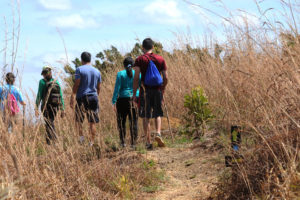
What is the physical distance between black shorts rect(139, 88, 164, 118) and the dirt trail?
0.56 m

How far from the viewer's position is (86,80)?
21.2 feet

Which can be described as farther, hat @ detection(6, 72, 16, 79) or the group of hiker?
the group of hiker

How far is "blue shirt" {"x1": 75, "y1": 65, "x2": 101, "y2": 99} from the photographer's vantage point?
6.47 metres

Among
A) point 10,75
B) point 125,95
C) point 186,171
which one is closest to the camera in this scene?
point 10,75

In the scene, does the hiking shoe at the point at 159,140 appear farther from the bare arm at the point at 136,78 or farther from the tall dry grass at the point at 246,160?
the tall dry grass at the point at 246,160

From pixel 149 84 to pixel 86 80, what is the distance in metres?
1.07

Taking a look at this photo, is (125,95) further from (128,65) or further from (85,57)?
(85,57)

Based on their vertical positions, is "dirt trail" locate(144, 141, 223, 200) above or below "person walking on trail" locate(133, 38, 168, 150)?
below

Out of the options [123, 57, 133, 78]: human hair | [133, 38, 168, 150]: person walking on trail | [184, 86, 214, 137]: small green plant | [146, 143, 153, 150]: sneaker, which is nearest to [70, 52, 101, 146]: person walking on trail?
[123, 57, 133, 78]: human hair

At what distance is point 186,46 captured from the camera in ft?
31.4

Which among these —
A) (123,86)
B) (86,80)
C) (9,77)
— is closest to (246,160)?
(9,77)

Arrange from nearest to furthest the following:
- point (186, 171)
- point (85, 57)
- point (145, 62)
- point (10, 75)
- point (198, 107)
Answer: point (10, 75), point (186, 171), point (145, 62), point (198, 107), point (85, 57)

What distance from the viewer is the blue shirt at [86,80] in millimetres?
6473

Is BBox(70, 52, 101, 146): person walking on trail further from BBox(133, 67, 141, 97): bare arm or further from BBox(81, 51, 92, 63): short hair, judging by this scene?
BBox(133, 67, 141, 97): bare arm
